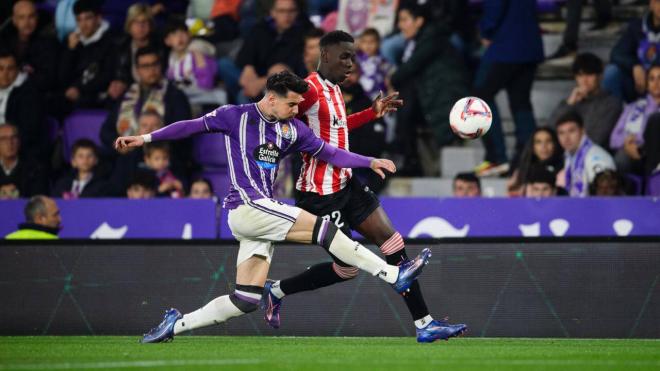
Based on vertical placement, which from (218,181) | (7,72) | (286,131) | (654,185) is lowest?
(218,181)

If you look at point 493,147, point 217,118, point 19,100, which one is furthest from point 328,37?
point 19,100

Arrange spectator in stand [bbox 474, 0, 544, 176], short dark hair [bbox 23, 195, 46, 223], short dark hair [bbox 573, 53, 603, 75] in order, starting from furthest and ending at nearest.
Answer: spectator in stand [bbox 474, 0, 544, 176] < short dark hair [bbox 573, 53, 603, 75] < short dark hair [bbox 23, 195, 46, 223]

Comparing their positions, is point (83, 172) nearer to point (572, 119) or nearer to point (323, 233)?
point (572, 119)

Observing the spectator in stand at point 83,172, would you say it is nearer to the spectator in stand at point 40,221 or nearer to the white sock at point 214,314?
the spectator in stand at point 40,221

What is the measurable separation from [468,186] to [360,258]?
14.5ft

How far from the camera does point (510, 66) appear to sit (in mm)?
14047

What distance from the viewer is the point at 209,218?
12438 mm

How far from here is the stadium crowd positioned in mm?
13148

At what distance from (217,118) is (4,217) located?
4.99 m

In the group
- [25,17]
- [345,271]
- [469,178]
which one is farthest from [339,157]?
[25,17]

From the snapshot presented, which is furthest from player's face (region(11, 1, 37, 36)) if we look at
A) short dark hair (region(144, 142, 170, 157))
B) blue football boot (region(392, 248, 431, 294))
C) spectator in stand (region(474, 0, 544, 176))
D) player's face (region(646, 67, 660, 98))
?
blue football boot (region(392, 248, 431, 294))

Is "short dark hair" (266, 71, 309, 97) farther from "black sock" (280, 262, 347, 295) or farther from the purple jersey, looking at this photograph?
"black sock" (280, 262, 347, 295)

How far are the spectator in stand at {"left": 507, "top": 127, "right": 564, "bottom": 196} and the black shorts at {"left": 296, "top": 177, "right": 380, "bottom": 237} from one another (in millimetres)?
3882

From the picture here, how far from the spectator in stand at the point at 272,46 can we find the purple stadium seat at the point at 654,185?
4141mm
